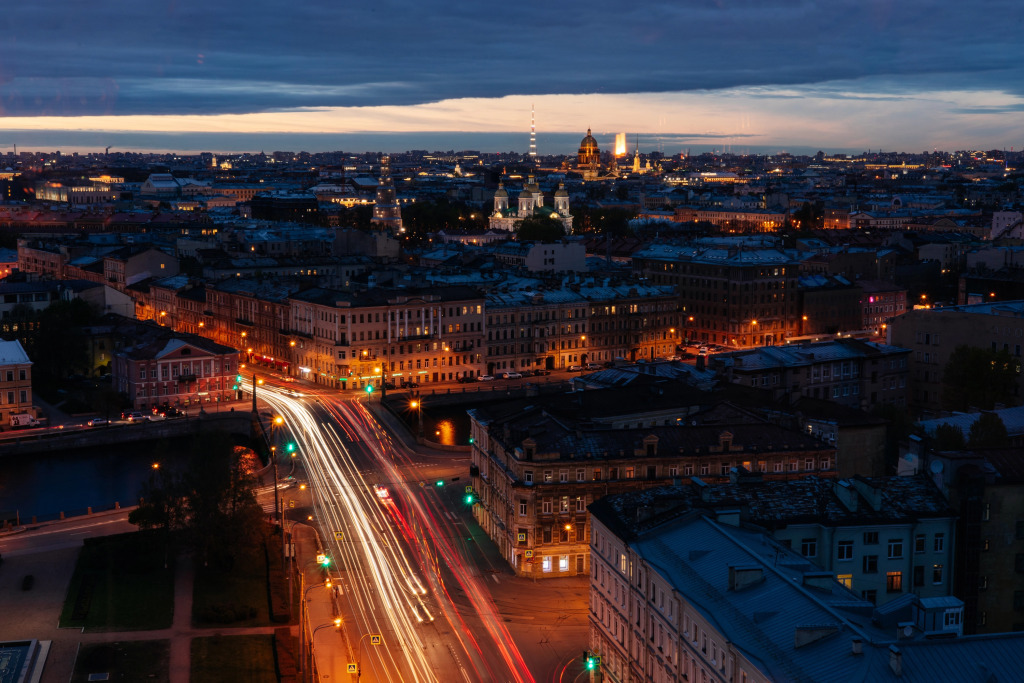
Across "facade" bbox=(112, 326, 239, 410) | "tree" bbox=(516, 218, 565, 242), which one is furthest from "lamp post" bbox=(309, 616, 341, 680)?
"tree" bbox=(516, 218, 565, 242)

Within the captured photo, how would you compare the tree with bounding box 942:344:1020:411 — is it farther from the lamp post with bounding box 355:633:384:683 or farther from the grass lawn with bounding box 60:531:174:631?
the grass lawn with bounding box 60:531:174:631

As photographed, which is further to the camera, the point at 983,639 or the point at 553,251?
the point at 553,251

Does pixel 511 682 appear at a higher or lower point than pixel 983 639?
lower

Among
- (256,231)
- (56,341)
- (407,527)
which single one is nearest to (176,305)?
(56,341)

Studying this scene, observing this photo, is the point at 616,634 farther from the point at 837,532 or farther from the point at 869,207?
the point at 869,207

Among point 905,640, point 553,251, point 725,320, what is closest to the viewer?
point 905,640

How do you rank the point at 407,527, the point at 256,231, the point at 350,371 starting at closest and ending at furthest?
1. the point at 407,527
2. the point at 350,371
3. the point at 256,231

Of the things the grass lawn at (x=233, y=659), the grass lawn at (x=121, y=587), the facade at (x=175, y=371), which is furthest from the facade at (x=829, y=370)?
the grass lawn at (x=233, y=659)

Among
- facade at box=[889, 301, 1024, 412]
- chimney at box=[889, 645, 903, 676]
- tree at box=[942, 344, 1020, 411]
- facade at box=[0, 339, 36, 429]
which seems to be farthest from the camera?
facade at box=[889, 301, 1024, 412]
